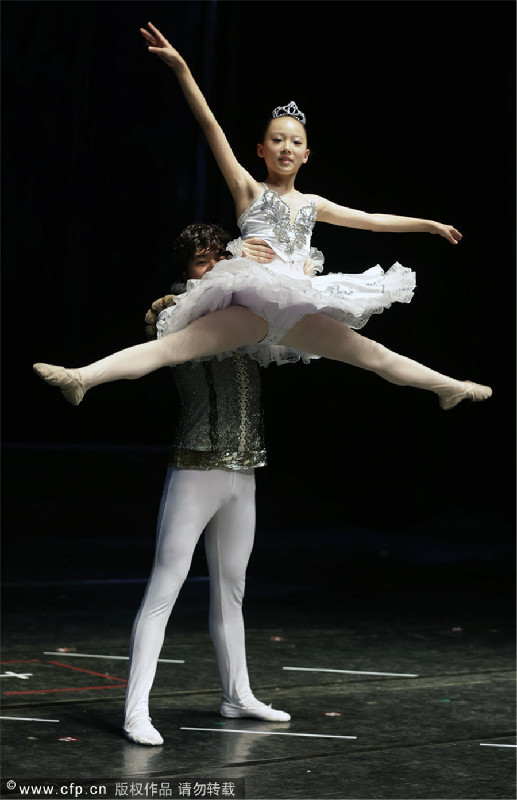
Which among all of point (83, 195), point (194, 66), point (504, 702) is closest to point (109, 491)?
point (83, 195)

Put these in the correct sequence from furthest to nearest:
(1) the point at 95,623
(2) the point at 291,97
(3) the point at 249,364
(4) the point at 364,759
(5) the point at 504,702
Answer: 1. (2) the point at 291,97
2. (1) the point at 95,623
3. (5) the point at 504,702
4. (3) the point at 249,364
5. (4) the point at 364,759

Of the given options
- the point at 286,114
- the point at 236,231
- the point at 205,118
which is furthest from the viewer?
the point at 236,231

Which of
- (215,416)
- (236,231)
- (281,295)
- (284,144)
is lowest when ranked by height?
(215,416)

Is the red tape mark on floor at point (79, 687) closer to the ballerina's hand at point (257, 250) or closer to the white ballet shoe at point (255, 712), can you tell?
the white ballet shoe at point (255, 712)

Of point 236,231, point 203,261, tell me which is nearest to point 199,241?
point 203,261

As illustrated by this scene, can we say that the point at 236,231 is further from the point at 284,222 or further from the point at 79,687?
the point at 284,222

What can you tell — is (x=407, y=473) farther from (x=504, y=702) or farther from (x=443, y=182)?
(x=504, y=702)

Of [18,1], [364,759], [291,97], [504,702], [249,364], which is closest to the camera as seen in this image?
[364,759]

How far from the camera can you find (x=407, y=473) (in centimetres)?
958

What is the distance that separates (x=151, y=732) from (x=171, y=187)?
663 cm

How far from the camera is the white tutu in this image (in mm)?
3203

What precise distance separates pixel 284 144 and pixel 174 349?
0.71 m

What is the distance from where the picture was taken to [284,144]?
3.46 metres

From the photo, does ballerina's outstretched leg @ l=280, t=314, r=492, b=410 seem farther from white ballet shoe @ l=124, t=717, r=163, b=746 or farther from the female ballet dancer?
white ballet shoe @ l=124, t=717, r=163, b=746
